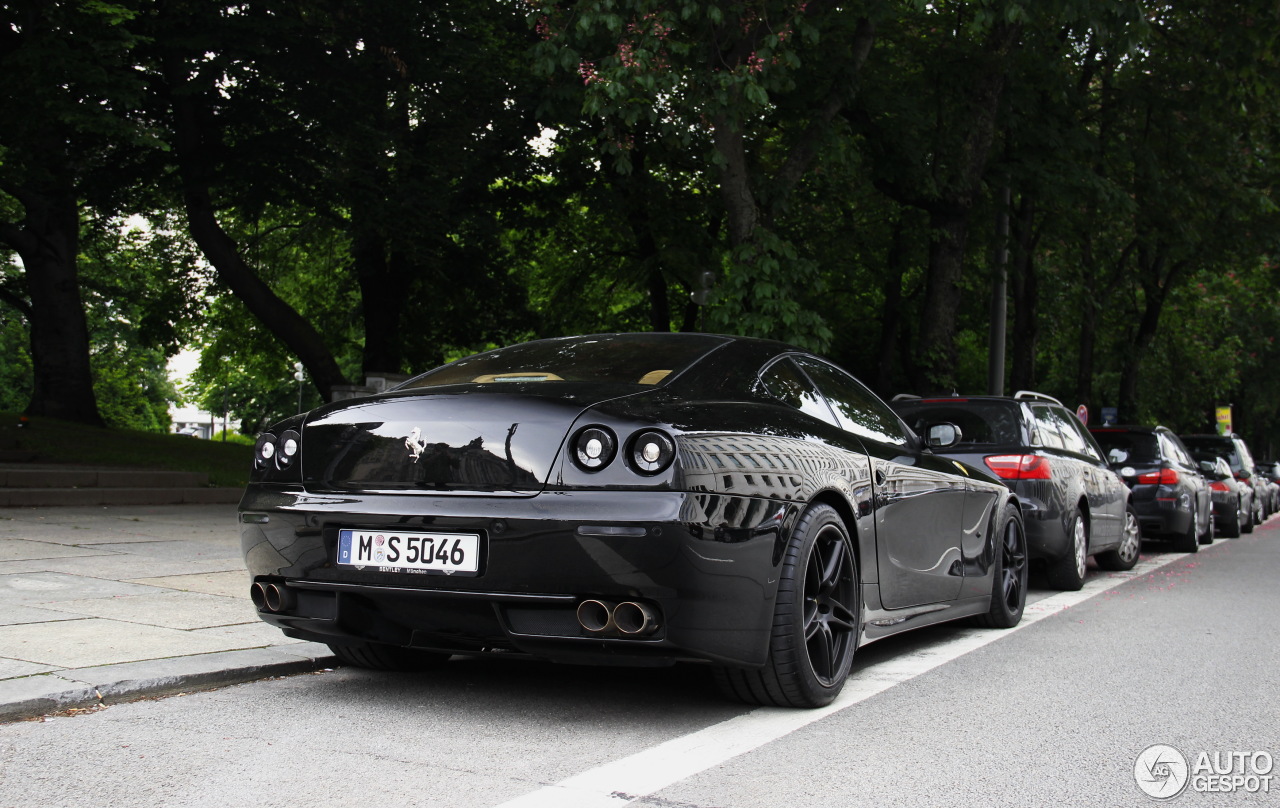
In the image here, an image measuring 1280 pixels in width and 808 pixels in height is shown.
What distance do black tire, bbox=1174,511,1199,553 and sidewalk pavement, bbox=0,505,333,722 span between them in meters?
10.7

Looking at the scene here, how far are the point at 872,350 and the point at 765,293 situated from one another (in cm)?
1862

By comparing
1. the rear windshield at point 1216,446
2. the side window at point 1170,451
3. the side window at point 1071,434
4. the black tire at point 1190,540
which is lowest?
the black tire at point 1190,540

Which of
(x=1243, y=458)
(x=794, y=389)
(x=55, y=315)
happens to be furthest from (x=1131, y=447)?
(x=55, y=315)

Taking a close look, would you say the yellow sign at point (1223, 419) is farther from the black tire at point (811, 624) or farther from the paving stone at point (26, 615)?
the paving stone at point (26, 615)

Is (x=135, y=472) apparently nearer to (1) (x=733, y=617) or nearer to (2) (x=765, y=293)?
(2) (x=765, y=293)

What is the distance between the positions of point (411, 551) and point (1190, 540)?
42.8 feet

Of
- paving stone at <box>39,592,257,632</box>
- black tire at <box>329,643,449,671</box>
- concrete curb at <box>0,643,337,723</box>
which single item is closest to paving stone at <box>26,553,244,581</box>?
paving stone at <box>39,592,257,632</box>

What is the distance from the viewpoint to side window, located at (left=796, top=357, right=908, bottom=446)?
5664mm

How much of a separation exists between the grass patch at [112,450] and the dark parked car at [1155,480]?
390 inches

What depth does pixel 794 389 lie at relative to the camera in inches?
211

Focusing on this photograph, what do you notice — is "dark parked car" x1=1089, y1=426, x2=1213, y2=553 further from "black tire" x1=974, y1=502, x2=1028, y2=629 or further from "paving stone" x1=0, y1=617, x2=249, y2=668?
"paving stone" x1=0, y1=617, x2=249, y2=668

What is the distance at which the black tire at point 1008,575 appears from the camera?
714 centimetres

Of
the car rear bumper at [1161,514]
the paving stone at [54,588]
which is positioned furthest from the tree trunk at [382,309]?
the paving stone at [54,588]

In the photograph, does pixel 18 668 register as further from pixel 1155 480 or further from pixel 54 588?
pixel 1155 480
